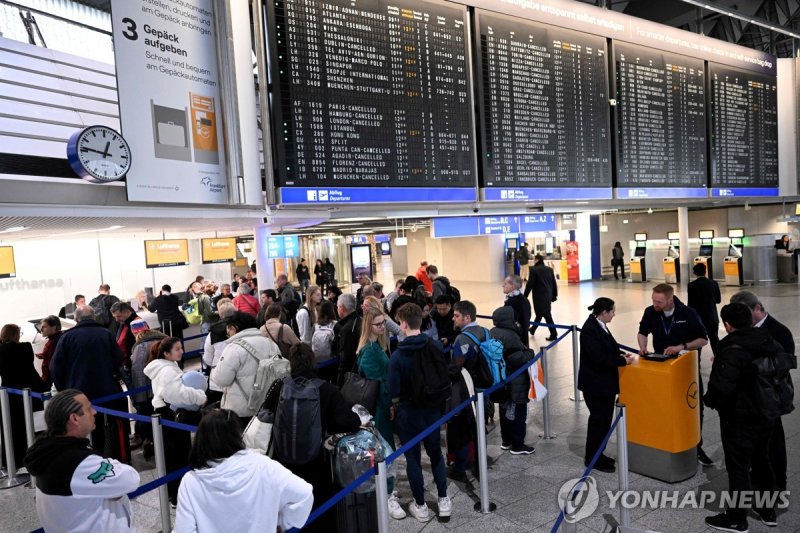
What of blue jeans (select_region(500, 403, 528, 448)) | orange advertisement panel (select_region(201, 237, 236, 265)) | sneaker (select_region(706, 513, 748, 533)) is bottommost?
sneaker (select_region(706, 513, 748, 533))

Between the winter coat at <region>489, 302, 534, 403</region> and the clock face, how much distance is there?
11.9ft

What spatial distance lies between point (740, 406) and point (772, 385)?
236 mm

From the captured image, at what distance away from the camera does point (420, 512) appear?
3.93 m

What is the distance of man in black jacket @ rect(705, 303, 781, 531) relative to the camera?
11.8 ft

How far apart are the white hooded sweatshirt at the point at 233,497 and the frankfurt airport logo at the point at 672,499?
2306 mm

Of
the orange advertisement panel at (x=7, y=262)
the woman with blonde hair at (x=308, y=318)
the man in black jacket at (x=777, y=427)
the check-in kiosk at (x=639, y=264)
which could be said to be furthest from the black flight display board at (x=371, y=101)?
the check-in kiosk at (x=639, y=264)

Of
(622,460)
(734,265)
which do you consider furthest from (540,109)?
(734,265)

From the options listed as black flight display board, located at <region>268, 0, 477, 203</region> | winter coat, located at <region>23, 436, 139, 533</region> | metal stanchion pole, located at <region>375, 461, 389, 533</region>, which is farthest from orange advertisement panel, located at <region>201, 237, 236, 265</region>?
metal stanchion pole, located at <region>375, 461, 389, 533</region>

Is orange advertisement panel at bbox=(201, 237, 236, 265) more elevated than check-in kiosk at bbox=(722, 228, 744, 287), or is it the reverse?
orange advertisement panel at bbox=(201, 237, 236, 265)

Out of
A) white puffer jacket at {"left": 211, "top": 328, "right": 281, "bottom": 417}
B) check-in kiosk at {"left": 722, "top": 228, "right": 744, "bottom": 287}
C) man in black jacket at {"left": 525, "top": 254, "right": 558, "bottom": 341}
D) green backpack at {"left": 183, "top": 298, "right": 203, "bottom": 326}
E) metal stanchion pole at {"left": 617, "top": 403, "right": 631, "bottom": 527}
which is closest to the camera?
metal stanchion pole at {"left": 617, "top": 403, "right": 631, "bottom": 527}

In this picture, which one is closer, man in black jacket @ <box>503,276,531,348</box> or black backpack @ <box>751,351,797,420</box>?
black backpack @ <box>751,351,797,420</box>

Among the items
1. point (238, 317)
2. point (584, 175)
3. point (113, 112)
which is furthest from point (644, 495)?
point (113, 112)

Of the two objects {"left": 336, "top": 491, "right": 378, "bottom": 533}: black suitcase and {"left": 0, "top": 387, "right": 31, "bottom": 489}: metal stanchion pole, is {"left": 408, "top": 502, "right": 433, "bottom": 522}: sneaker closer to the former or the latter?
{"left": 336, "top": 491, "right": 378, "bottom": 533}: black suitcase

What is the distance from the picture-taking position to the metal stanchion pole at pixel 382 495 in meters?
2.66
